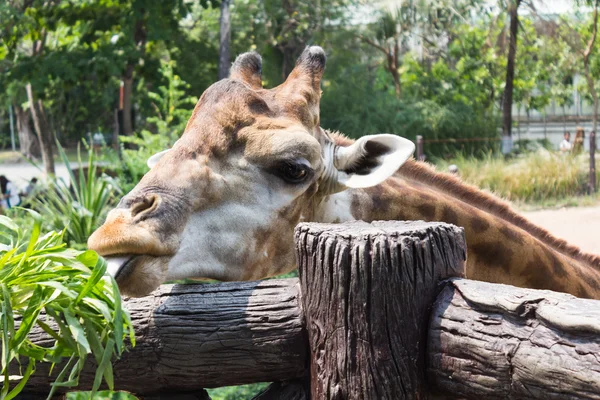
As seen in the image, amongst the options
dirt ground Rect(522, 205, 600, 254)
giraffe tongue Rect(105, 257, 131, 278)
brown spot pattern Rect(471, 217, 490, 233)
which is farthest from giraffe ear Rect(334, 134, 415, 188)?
dirt ground Rect(522, 205, 600, 254)

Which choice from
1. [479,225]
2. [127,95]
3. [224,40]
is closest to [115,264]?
[479,225]

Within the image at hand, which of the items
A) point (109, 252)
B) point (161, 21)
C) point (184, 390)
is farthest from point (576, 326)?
point (161, 21)

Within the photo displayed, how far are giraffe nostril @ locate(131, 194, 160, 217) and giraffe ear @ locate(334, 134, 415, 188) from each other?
1016 millimetres

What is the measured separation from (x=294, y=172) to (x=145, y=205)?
0.75 meters

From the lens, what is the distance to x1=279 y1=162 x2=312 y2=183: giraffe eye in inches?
124

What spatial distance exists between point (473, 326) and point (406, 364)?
23 centimetres

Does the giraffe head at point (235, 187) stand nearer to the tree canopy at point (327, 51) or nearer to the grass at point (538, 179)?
the tree canopy at point (327, 51)

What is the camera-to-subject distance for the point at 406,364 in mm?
1998

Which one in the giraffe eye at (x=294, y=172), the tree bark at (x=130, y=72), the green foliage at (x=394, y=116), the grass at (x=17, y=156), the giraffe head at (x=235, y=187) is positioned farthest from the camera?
the grass at (x=17, y=156)

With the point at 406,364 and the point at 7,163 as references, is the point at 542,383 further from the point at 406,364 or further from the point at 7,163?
the point at 7,163

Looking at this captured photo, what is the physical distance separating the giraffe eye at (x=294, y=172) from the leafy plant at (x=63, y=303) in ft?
4.44

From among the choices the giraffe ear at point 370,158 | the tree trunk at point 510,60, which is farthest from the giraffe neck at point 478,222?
the tree trunk at point 510,60

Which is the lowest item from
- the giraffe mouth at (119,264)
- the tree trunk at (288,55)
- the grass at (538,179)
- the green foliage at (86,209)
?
the grass at (538,179)

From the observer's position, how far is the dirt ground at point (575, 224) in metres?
9.20
